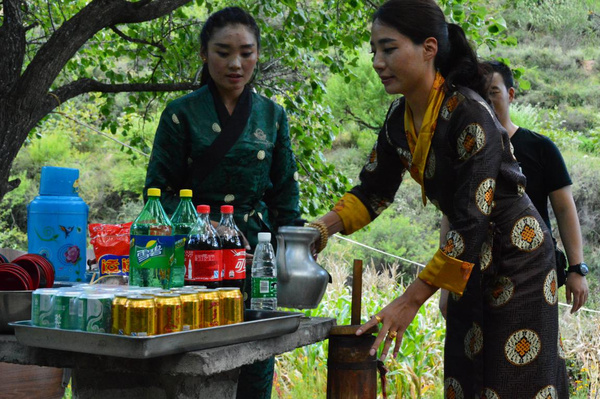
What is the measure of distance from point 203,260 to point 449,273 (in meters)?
0.62

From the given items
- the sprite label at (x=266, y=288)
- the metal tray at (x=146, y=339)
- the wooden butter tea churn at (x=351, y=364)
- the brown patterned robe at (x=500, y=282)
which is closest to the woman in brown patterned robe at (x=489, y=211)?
the brown patterned robe at (x=500, y=282)

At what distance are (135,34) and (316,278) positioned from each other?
12.9ft

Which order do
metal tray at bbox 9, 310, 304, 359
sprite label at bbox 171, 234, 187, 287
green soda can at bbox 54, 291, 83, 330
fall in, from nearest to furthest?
metal tray at bbox 9, 310, 304, 359 → green soda can at bbox 54, 291, 83, 330 → sprite label at bbox 171, 234, 187, 287

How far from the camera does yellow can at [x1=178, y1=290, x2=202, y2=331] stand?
4.60 feet

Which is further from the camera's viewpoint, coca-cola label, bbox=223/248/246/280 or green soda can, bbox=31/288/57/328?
coca-cola label, bbox=223/248/246/280

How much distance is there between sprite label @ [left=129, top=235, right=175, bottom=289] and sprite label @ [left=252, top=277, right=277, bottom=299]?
0.74ft

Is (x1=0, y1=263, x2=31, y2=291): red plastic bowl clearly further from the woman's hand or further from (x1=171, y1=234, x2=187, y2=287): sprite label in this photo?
the woman's hand

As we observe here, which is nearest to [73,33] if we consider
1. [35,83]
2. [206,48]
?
[35,83]

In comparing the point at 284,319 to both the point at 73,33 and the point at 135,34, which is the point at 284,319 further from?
the point at 135,34

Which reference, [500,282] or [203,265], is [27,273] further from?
[500,282]

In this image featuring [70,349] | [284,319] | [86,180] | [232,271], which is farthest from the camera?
[86,180]

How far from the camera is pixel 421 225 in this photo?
12.9 m

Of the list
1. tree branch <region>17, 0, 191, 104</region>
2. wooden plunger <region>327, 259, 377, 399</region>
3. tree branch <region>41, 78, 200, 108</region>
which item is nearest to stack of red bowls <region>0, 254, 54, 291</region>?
wooden plunger <region>327, 259, 377, 399</region>

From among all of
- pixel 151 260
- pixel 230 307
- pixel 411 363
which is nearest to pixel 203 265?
pixel 151 260
